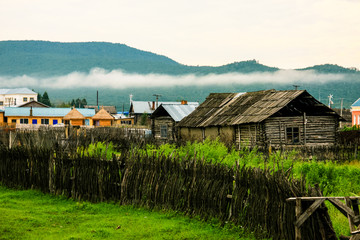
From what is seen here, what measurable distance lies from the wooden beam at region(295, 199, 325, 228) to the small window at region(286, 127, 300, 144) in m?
18.3

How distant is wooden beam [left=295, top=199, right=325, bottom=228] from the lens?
7157 mm

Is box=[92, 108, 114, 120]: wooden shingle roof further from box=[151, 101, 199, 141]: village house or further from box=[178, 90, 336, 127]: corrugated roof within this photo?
box=[178, 90, 336, 127]: corrugated roof

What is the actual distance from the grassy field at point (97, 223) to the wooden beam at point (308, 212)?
1.82 meters

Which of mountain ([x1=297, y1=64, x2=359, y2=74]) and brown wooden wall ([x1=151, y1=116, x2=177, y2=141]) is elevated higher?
mountain ([x1=297, y1=64, x2=359, y2=74])

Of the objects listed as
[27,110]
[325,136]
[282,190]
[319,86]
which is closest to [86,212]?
[282,190]

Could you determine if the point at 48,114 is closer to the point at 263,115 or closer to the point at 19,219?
the point at 263,115

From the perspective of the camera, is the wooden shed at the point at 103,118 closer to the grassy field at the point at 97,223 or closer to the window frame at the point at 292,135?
the window frame at the point at 292,135

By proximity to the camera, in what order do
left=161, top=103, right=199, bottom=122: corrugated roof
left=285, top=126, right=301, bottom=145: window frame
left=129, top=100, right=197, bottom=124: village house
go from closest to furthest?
1. left=285, top=126, right=301, bottom=145: window frame
2. left=161, top=103, right=199, bottom=122: corrugated roof
3. left=129, top=100, right=197, bottom=124: village house

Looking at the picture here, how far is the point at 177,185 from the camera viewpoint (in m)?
10.6

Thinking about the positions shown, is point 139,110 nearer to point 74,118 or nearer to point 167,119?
point 74,118

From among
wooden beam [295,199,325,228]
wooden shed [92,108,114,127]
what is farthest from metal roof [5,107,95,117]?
wooden beam [295,199,325,228]

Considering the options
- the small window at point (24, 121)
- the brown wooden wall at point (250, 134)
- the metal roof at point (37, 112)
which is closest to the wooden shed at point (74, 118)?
the metal roof at point (37, 112)

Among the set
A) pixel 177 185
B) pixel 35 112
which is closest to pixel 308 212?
pixel 177 185

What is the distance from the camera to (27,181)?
1412 cm
